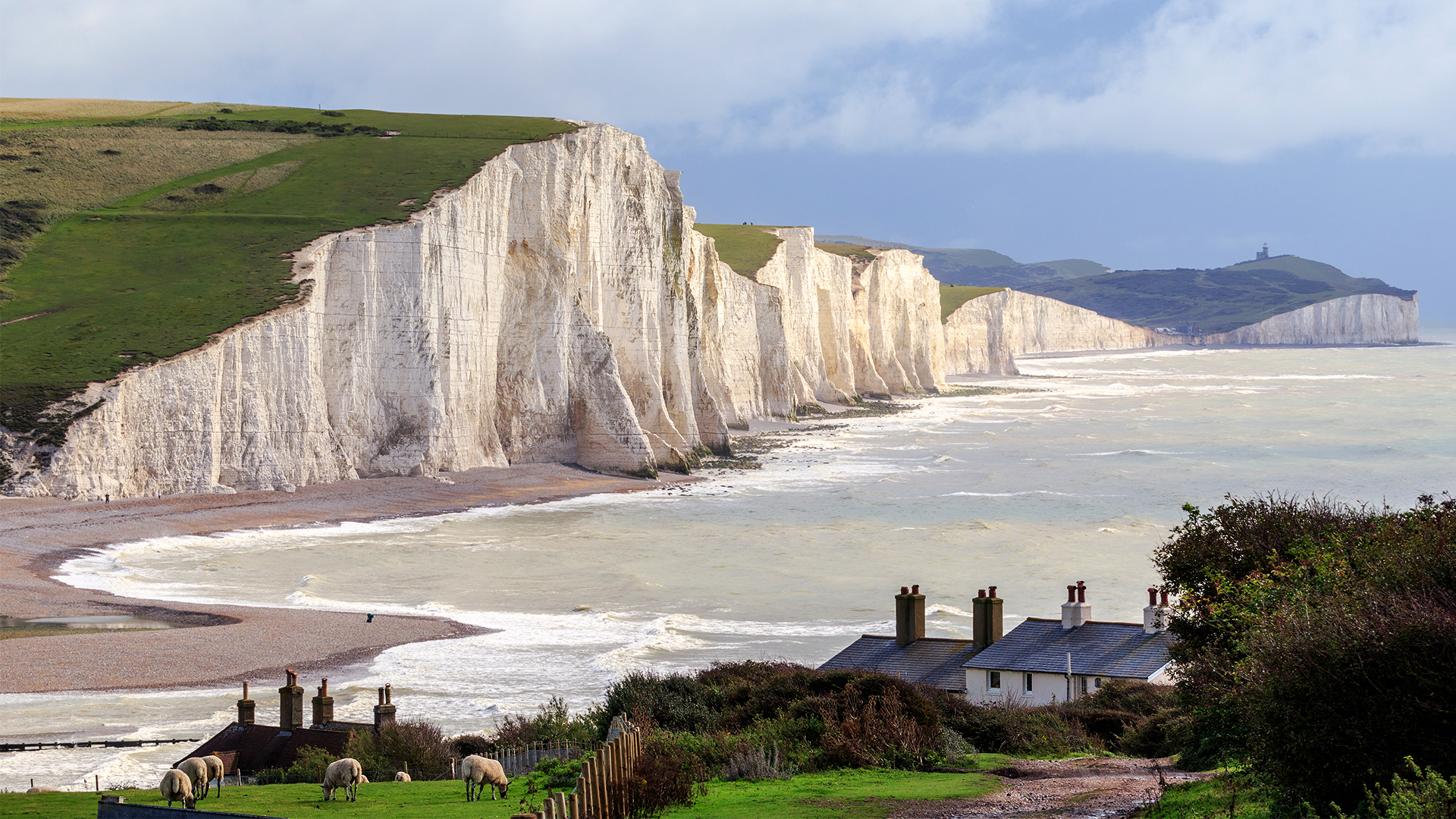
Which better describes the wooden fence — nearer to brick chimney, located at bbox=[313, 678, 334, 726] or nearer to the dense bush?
the dense bush

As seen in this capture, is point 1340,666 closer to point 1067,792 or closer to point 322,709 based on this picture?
point 1067,792

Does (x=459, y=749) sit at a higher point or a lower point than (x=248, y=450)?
lower

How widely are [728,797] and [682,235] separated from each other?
63.8m

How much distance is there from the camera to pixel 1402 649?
26.0 feet

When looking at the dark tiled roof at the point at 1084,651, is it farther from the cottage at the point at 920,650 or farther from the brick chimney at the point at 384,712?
the brick chimney at the point at 384,712

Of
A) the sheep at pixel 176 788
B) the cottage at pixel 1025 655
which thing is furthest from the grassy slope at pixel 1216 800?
the sheep at pixel 176 788

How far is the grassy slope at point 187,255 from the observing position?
4528cm

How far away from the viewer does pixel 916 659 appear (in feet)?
66.8

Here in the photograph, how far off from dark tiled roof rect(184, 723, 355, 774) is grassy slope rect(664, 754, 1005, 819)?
242 inches

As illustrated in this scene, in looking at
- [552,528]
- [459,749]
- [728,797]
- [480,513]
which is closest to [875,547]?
[552,528]

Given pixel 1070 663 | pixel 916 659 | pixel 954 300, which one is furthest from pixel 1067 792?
pixel 954 300

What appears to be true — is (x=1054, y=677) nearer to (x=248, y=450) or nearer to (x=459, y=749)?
(x=459, y=749)

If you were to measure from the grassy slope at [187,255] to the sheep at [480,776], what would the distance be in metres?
35.6

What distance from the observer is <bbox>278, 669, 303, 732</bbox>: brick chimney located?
17.6 metres
